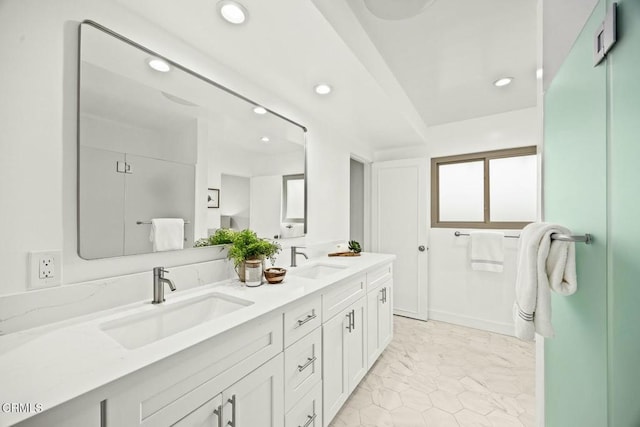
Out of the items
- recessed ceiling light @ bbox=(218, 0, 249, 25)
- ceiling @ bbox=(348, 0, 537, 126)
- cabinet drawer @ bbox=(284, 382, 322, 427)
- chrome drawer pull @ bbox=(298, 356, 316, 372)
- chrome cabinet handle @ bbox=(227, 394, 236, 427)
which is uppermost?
ceiling @ bbox=(348, 0, 537, 126)

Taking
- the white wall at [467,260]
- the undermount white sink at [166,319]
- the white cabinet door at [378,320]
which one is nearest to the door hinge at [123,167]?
the undermount white sink at [166,319]

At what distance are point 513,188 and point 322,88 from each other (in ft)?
8.20

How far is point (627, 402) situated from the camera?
56 centimetres

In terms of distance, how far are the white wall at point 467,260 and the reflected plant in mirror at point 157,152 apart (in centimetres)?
230

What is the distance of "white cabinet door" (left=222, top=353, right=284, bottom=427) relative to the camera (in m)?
0.89

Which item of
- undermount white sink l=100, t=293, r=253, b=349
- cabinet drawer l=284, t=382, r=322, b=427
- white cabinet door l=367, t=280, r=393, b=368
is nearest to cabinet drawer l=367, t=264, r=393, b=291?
white cabinet door l=367, t=280, r=393, b=368

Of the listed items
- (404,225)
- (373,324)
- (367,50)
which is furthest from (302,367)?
(404,225)

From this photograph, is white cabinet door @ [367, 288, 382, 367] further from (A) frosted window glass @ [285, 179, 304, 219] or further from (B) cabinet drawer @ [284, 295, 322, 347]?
(A) frosted window glass @ [285, 179, 304, 219]

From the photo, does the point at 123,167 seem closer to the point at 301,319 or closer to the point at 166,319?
the point at 166,319

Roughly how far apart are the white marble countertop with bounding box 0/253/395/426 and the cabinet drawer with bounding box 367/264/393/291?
108 centimetres

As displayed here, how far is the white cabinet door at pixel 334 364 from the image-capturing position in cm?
145

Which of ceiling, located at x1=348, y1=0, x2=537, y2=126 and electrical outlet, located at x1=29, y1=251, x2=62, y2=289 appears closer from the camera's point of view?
electrical outlet, located at x1=29, y1=251, x2=62, y2=289

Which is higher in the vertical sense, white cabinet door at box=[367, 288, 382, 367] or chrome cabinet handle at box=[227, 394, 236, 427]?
chrome cabinet handle at box=[227, 394, 236, 427]

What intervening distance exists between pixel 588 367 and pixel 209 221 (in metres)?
1.67
